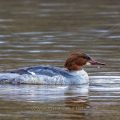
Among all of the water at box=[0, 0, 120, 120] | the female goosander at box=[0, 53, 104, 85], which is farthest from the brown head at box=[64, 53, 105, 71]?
the water at box=[0, 0, 120, 120]

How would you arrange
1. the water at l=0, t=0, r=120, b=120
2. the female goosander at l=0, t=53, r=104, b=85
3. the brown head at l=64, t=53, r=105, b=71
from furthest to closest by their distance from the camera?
the brown head at l=64, t=53, r=105, b=71 < the female goosander at l=0, t=53, r=104, b=85 < the water at l=0, t=0, r=120, b=120

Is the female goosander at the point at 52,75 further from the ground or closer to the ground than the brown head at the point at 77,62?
closer to the ground

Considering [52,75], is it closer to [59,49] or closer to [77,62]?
[77,62]

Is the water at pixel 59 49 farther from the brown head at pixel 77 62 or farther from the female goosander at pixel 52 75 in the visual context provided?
the brown head at pixel 77 62

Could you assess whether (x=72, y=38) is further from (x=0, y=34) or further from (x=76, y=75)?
(x=76, y=75)

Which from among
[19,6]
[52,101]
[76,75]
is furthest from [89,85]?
[19,6]

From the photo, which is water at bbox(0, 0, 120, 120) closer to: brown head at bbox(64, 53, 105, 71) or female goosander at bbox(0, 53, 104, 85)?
female goosander at bbox(0, 53, 104, 85)

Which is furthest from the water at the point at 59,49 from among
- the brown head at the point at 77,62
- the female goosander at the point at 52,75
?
the brown head at the point at 77,62

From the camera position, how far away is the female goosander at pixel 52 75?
18.4 m

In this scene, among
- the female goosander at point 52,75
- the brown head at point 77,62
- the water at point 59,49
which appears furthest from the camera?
the brown head at point 77,62

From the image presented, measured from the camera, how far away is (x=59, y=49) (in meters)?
23.6

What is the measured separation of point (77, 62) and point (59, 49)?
15.5 feet

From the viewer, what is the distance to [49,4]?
37156 mm

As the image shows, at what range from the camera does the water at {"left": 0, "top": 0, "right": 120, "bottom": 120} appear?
15312 mm
